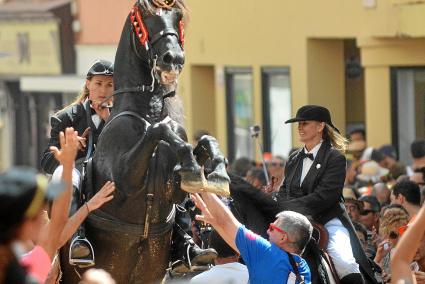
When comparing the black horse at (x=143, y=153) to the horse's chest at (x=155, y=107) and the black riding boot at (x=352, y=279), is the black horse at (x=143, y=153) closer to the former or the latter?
the horse's chest at (x=155, y=107)

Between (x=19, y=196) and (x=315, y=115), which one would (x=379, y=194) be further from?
(x=19, y=196)

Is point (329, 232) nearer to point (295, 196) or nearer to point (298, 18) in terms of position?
point (295, 196)

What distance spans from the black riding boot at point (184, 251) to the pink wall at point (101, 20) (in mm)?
18869

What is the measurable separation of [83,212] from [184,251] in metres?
1.76

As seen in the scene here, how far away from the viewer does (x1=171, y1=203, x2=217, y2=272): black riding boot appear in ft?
33.1

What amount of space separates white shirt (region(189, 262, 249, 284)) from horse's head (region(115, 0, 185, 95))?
123 cm

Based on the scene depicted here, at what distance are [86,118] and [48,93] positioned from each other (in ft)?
74.0

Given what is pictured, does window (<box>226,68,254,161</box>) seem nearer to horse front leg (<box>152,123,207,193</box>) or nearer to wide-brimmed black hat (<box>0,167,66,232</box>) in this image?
horse front leg (<box>152,123,207,193</box>)

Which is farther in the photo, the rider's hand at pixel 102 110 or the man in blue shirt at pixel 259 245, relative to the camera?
the rider's hand at pixel 102 110

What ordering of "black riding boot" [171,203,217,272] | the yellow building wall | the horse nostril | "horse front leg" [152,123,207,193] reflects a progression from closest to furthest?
"horse front leg" [152,123,207,193]
the horse nostril
"black riding boot" [171,203,217,272]
the yellow building wall

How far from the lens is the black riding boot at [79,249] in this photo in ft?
32.1

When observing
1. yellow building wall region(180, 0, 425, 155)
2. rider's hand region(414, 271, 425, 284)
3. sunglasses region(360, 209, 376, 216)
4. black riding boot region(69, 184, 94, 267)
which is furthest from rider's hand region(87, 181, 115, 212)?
yellow building wall region(180, 0, 425, 155)

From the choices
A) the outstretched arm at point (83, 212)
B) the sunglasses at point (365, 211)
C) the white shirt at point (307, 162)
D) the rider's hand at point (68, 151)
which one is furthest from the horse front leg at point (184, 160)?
the sunglasses at point (365, 211)

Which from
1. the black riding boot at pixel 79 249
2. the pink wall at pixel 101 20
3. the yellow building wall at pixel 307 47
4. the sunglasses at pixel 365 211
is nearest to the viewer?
the black riding boot at pixel 79 249
